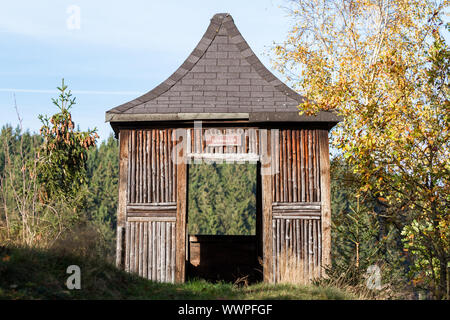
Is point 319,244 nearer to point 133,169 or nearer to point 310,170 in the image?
point 310,170

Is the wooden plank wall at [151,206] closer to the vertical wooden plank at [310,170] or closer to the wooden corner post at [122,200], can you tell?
the wooden corner post at [122,200]

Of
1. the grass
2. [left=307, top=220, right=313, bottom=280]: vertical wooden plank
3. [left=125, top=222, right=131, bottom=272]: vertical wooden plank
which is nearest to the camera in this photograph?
the grass

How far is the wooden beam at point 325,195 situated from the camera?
37.4ft

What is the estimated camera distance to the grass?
7.43 metres

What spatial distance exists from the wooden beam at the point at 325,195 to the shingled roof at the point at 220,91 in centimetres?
65

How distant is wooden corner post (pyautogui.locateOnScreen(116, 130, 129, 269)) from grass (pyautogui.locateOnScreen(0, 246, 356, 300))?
1549 millimetres

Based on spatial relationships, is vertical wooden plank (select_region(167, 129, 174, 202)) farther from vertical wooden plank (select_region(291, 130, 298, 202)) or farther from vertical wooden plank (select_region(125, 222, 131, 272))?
vertical wooden plank (select_region(291, 130, 298, 202))

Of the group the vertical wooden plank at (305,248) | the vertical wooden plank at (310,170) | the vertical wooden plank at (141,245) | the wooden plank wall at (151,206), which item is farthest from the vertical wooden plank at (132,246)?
the vertical wooden plank at (310,170)

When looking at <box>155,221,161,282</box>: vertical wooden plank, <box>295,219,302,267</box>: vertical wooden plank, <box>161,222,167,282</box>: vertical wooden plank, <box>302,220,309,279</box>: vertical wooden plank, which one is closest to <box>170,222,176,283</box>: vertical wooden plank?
<box>161,222,167,282</box>: vertical wooden plank

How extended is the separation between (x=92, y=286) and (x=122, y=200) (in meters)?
3.82
